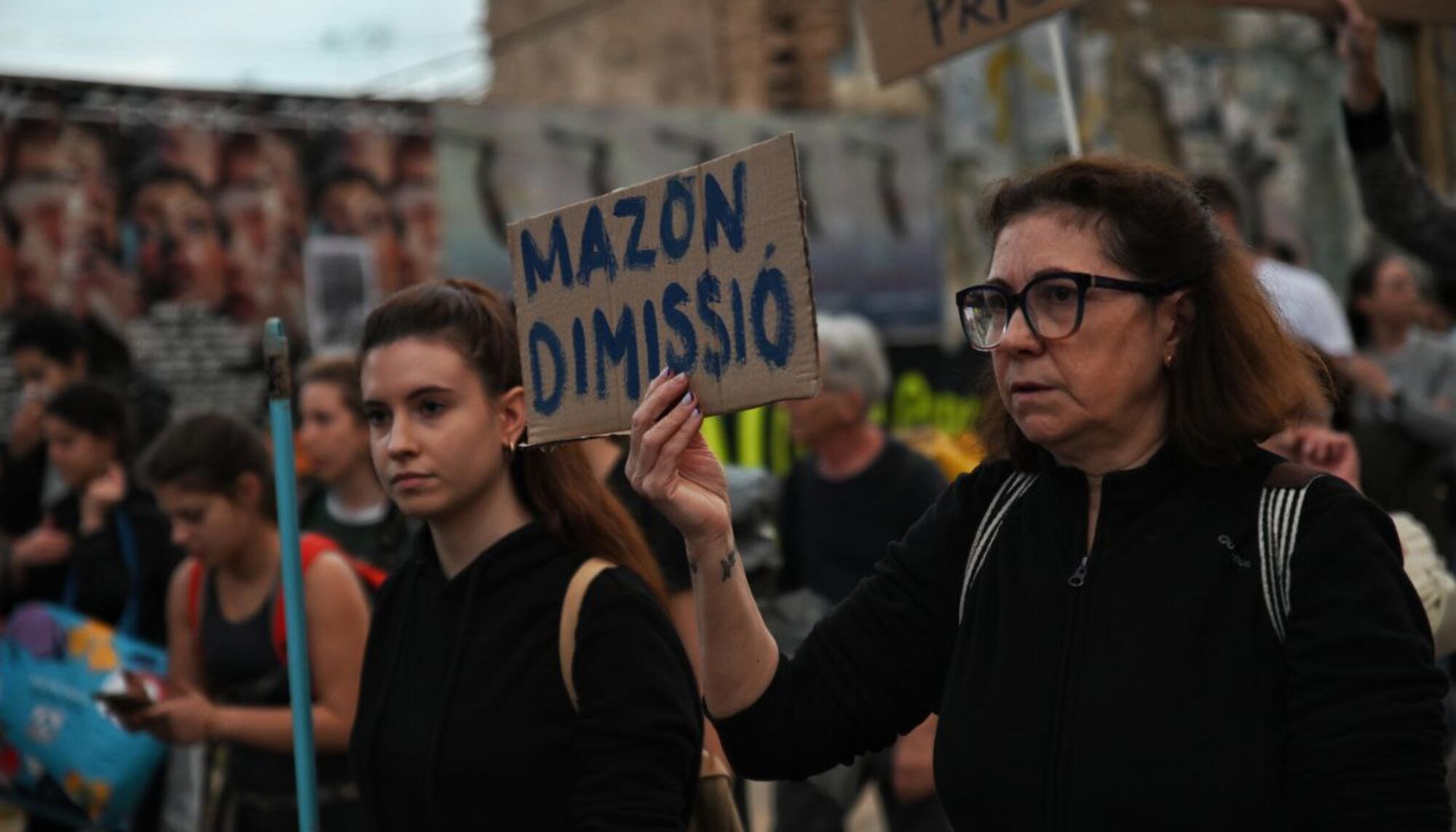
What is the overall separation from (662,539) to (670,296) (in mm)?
1672

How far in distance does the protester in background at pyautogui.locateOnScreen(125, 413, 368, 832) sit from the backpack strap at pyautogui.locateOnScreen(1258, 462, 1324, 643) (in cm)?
211

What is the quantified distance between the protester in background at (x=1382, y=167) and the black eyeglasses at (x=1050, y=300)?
1.93 m

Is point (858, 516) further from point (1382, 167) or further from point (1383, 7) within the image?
point (1383, 7)

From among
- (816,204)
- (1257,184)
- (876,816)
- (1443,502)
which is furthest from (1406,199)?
(1257,184)

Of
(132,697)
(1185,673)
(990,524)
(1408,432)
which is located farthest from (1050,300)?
(1408,432)

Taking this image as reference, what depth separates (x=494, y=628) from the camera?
2799mm

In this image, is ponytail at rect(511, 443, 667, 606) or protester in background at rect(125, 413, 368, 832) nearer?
ponytail at rect(511, 443, 667, 606)

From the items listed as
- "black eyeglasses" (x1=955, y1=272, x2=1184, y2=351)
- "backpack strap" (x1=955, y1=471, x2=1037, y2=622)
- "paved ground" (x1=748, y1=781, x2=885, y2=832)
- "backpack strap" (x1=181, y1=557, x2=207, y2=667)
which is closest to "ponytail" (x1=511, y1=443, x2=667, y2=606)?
"backpack strap" (x1=955, y1=471, x2=1037, y2=622)

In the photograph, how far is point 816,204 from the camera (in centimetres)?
1495

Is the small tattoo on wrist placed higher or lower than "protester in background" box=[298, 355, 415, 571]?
lower

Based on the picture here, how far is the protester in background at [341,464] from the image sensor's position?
5215 mm

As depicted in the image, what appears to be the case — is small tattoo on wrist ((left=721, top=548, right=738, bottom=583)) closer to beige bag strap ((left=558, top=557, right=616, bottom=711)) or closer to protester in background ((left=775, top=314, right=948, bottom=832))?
beige bag strap ((left=558, top=557, right=616, bottom=711))

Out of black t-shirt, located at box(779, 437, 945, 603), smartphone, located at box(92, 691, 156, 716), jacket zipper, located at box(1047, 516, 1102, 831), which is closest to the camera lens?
jacket zipper, located at box(1047, 516, 1102, 831)

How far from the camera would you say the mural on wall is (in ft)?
36.8
